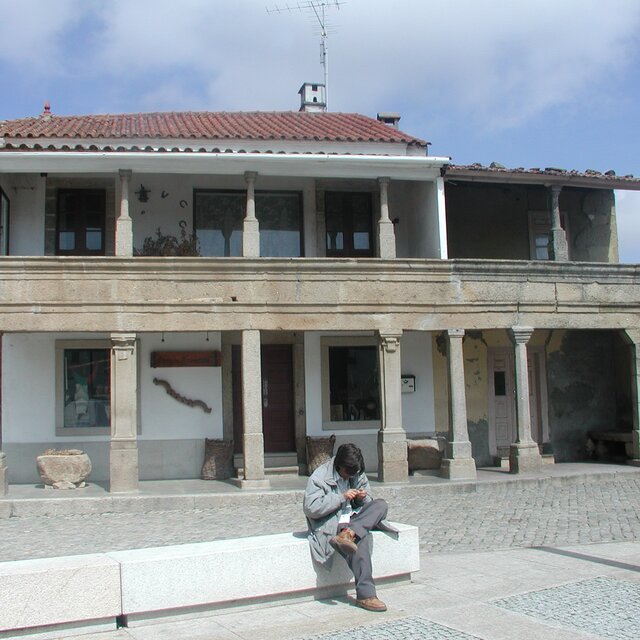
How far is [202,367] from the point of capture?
15.4 metres

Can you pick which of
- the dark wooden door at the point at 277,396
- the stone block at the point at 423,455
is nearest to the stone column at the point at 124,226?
the dark wooden door at the point at 277,396

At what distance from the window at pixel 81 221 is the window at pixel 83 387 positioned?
1.80m

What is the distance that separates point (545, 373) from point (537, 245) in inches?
107

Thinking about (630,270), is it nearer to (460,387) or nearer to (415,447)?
(460,387)

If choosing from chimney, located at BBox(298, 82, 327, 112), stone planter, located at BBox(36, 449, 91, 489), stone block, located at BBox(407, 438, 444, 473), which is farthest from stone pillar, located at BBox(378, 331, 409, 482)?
chimney, located at BBox(298, 82, 327, 112)

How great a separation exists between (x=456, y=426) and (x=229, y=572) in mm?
8686

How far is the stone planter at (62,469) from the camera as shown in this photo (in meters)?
13.2

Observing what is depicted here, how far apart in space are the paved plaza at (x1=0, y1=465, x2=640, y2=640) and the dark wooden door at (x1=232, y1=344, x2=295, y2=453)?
1.72 meters

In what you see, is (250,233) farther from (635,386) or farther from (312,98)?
(312,98)

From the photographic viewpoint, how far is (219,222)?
15703mm

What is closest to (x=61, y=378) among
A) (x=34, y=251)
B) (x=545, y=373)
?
(x=34, y=251)

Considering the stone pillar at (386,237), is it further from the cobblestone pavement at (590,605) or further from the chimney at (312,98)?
the chimney at (312,98)

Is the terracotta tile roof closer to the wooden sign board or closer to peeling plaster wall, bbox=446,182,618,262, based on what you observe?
peeling plaster wall, bbox=446,182,618,262

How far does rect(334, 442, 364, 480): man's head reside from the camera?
6.60m
